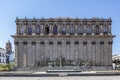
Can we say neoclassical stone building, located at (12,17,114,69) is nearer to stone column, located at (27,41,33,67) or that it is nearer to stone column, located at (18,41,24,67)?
stone column, located at (27,41,33,67)

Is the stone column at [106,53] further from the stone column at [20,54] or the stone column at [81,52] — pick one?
the stone column at [20,54]

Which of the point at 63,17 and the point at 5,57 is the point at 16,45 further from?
the point at 5,57

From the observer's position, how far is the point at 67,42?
6278 cm

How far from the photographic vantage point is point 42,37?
2474 inches

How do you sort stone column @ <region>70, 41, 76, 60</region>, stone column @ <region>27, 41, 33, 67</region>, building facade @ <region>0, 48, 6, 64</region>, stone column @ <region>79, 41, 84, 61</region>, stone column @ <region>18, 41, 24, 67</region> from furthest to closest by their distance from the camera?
1. building facade @ <region>0, 48, 6, 64</region>
2. stone column @ <region>18, 41, 24, 67</region>
3. stone column @ <region>27, 41, 33, 67</region>
4. stone column @ <region>70, 41, 76, 60</region>
5. stone column @ <region>79, 41, 84, 61</region>

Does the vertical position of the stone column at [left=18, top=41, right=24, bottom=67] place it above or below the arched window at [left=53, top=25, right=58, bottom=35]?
below

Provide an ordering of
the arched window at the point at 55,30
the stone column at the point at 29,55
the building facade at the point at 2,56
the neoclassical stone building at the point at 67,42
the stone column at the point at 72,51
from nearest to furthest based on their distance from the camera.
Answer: the neoclassical stone building at the point at 67,42
the stone column at the point at 72,51
the arched window at the point at 55,30
the stone column at the point at 29,55
the building facade at the point at 2,56

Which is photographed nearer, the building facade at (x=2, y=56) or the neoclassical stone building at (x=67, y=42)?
the neoclassical stone building at (x=67, y=42)

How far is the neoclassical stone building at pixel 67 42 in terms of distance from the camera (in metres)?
62.5

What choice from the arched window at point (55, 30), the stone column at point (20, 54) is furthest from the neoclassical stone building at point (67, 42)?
the stone column at point (20, 54)

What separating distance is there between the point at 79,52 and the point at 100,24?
8.36m

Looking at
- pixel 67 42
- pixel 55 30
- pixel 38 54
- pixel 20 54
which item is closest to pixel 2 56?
pixel 20 54

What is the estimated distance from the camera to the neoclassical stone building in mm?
62500

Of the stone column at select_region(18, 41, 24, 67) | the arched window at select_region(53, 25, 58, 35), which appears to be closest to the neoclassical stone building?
the arched window at select_region(53, 25, 58, 35)
